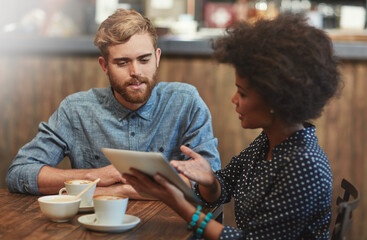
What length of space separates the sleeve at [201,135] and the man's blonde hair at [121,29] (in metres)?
0.29

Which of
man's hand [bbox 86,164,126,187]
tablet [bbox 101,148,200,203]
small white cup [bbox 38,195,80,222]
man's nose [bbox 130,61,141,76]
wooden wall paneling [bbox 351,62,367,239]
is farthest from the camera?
wooden wall paneling [bbox 351,62,367,239]

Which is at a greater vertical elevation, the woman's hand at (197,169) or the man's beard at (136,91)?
the man's beard at (136,91)

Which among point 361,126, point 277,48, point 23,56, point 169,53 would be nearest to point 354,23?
point 361,126

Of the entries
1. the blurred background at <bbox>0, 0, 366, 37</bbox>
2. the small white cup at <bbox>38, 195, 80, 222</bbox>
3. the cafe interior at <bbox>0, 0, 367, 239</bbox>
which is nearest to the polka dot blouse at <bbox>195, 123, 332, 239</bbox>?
the small white cup at <bbox>38, 195, 80, 222</bbox>

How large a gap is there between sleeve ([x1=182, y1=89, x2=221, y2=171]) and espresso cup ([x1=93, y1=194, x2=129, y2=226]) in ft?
2.08

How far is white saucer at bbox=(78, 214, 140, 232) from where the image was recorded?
135 centimetres

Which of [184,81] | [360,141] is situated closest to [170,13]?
[184,81]

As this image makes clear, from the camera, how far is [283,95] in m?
1.36

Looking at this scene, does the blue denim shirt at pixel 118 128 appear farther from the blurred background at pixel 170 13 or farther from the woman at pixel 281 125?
the blurred background at pixel 170 13

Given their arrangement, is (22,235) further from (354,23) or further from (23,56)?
(354,23)

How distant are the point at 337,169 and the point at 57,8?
2.35 m

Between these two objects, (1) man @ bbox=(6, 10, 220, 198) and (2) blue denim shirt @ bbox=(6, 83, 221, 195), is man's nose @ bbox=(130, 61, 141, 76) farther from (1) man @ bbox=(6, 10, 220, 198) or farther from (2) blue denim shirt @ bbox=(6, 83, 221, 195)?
(2) blue denim shirt @ bbox=(6, 83, 221, 195)

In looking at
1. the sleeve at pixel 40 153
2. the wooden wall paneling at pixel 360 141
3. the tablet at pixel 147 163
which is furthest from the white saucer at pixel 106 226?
the wooden wall paneling at pixel 360 141

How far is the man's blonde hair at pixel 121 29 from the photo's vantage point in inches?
77.4
